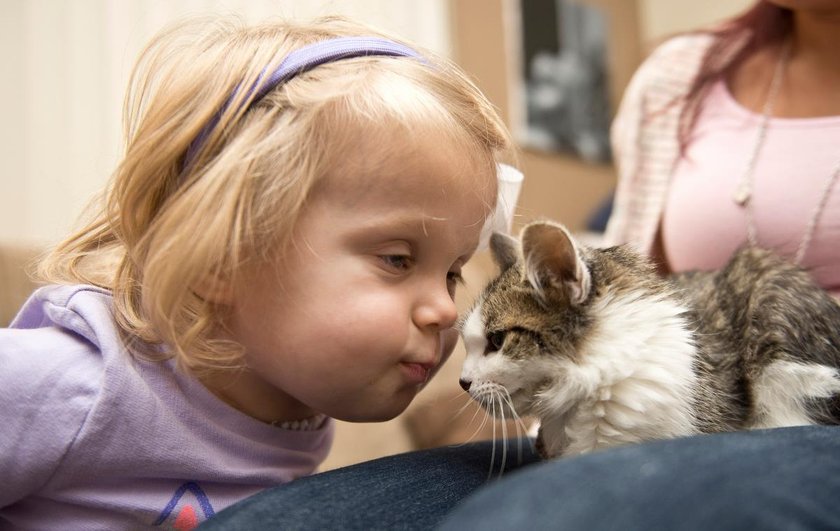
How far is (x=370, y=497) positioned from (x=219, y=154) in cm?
46

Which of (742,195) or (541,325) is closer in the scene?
(541,325)

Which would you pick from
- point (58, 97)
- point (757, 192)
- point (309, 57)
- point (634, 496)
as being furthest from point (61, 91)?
point (634, 496)

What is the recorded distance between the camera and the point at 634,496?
0.59 m

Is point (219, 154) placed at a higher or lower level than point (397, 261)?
Answer: higher

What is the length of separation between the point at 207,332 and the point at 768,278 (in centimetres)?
80

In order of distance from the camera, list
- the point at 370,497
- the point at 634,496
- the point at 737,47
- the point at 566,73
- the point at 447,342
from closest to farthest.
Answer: the point at 634,496, the point at 370,497, the point at 447,342, the point at 737,47, the point at 566,73

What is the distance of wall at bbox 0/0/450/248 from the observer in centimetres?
247

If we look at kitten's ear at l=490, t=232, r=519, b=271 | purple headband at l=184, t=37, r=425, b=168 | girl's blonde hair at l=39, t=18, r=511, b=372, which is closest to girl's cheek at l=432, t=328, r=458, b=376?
kitten's ear at l=490, t=232, r=519, b=271

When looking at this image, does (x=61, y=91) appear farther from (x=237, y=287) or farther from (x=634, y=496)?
(x=634, y=496)

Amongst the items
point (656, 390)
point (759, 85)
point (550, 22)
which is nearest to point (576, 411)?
point (656, 390)

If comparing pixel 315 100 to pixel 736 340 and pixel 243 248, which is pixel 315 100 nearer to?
pixel 243 248

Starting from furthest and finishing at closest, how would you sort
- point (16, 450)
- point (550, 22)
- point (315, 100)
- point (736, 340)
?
point (550, 22)
point (736, 340)
point (315, 100)
point (16, 450)

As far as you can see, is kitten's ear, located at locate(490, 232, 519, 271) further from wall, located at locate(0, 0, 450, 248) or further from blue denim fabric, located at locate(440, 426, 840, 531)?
wall, located at locate(0, 0, 450, 248)

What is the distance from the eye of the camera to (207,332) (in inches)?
38.8
